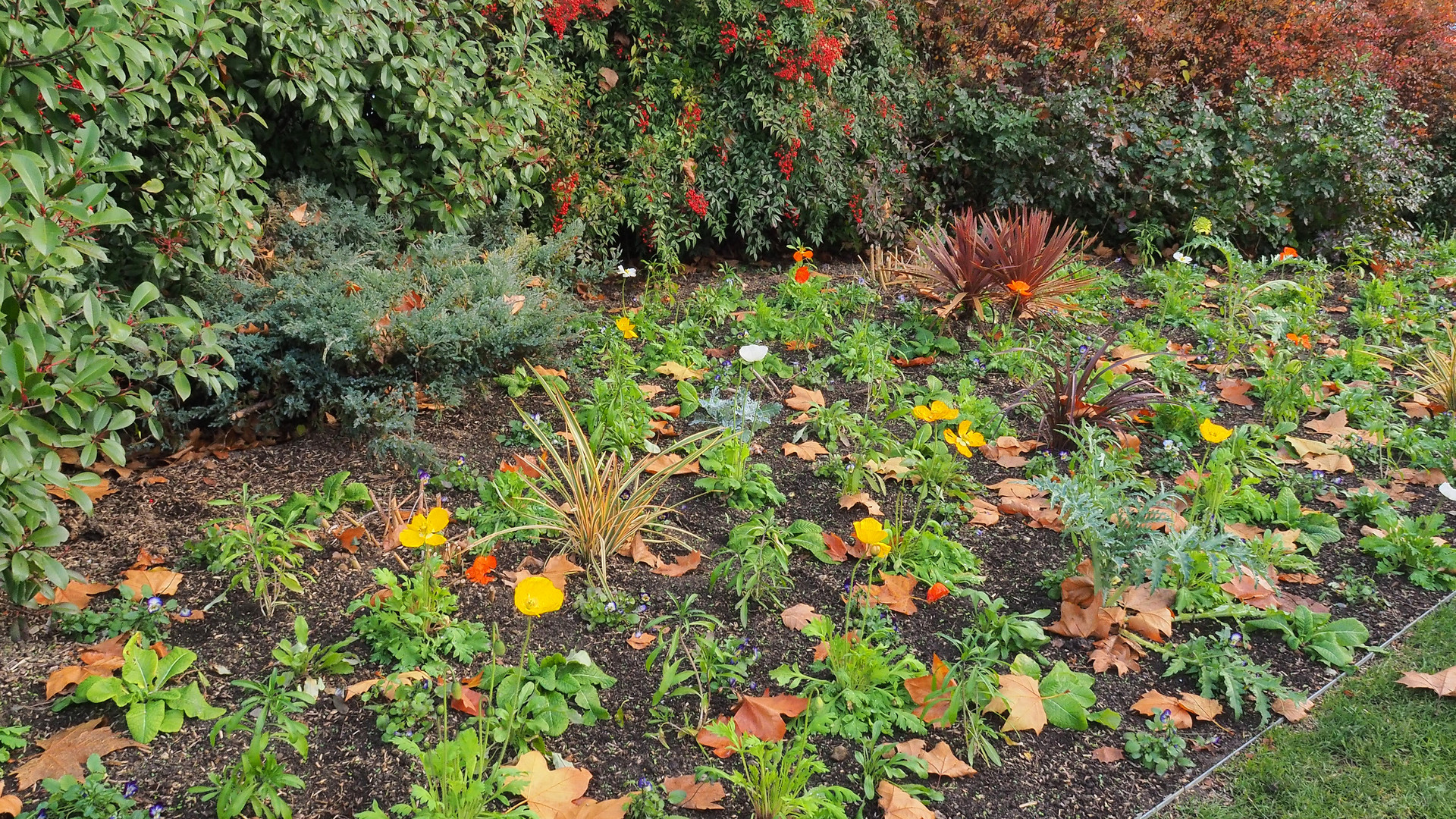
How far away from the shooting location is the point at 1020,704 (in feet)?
7.57

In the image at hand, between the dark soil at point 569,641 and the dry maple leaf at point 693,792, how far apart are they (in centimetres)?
4

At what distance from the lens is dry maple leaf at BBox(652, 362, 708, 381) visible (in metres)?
4.02

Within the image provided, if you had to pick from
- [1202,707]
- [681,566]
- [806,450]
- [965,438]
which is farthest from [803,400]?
[1202,707]

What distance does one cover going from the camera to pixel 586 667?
2.34 m

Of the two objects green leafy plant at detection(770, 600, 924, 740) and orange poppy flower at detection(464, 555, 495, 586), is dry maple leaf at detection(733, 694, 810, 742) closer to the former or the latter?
green leafy plant at detection(770, 600, 924, 740)

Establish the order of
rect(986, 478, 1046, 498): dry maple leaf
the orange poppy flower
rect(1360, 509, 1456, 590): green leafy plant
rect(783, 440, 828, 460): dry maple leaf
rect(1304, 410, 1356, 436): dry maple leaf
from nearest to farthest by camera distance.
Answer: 1. the orange poppy flower
2. rect(1360, 509, 1456, 590): green leafy plant
3. rect(986, 478, 1046, 498): dry maple leaf
4. rect(783, 440, 828, 460): dry maple leaf
5. rect(1304, 410, 1356, 436): dry maple leaf

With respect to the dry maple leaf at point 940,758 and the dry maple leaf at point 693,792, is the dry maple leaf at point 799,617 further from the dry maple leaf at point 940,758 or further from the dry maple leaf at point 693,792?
the dry maple leaf at point 693,792

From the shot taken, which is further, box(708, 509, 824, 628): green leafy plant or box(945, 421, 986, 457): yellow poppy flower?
box(945, 421, 986, 457): yellow poppy flower

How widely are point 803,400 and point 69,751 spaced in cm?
255

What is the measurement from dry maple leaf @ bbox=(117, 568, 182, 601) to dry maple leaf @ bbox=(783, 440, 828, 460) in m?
1.91

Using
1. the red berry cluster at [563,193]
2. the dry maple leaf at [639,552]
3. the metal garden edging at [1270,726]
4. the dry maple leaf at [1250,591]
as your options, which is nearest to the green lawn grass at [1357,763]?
the metal garden edging at [1270,726]

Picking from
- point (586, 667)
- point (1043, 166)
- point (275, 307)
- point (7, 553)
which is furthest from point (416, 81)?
point (1043, 166)

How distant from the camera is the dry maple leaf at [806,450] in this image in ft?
11.3

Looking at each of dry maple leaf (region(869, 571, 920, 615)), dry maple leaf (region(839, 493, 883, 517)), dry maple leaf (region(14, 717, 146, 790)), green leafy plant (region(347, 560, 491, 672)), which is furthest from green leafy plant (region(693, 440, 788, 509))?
dry maple leaf (region(14, 717, 146, 790))
